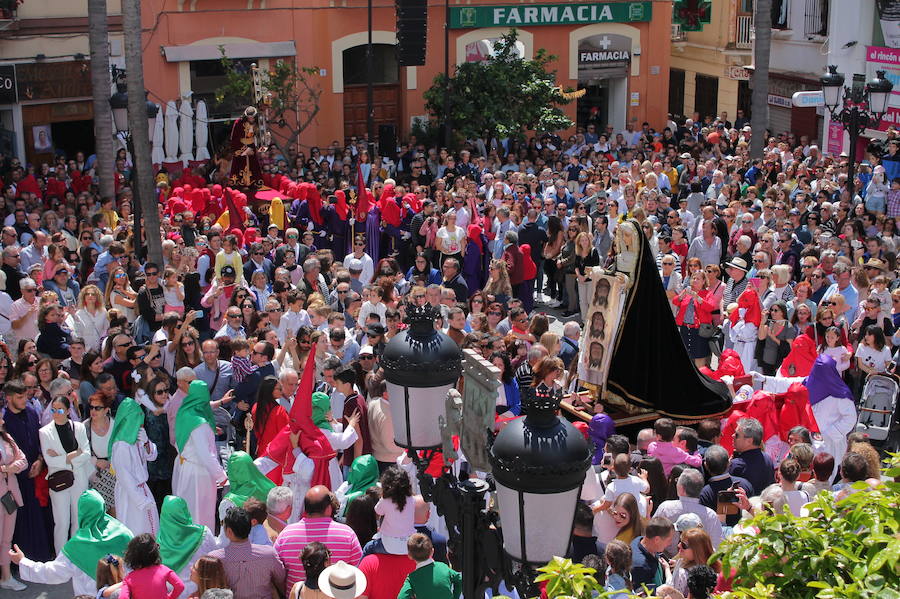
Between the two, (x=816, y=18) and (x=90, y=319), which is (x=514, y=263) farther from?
(x=816, y=18)

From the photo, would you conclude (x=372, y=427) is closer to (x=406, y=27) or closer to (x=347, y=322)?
(x=347, y=322)

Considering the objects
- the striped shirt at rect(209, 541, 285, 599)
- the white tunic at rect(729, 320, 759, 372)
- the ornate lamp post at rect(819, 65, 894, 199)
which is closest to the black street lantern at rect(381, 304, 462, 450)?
the striped shirt at rect(209, 541, 285, 599)

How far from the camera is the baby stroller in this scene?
1041 centimetres

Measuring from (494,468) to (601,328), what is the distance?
226 inches

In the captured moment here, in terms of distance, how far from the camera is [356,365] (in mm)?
10320

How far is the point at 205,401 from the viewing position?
28.4 ft

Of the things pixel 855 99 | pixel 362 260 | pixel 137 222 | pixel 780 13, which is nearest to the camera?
pixel 362 260

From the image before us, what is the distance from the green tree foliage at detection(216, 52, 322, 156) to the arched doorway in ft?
3.98

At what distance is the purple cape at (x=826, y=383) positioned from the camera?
983cm

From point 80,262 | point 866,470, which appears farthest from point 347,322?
point 866,470

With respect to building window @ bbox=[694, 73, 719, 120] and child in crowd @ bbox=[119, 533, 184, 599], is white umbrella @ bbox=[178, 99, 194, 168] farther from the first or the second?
child in crowd @ bbox=[119, 533, 184, 599]

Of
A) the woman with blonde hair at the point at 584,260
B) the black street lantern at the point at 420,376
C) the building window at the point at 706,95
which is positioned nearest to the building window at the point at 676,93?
the building window at the point at 706,95

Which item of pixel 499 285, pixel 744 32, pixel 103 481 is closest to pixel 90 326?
pixel 103 481

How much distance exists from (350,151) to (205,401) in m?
16.2
